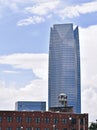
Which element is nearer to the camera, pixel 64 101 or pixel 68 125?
pixel 68 125

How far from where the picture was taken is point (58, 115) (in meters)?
128

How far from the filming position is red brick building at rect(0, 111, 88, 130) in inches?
4872

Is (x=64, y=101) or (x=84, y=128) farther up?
(x=64, y=101)

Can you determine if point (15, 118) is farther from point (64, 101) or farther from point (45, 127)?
point (64, 101)

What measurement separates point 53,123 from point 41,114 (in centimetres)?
447

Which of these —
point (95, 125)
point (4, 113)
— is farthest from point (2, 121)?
point (95, 125)

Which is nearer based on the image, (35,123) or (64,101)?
(35,123)

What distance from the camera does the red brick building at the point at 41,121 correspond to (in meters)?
124

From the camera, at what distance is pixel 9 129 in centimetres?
12350

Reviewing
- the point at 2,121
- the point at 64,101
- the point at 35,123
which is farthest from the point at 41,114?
the point at 64,101

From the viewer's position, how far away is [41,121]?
126375 mm

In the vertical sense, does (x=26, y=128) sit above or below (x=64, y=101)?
below

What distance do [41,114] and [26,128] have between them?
5815mm

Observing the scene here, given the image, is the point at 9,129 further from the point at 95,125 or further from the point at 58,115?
the point at 95,125
